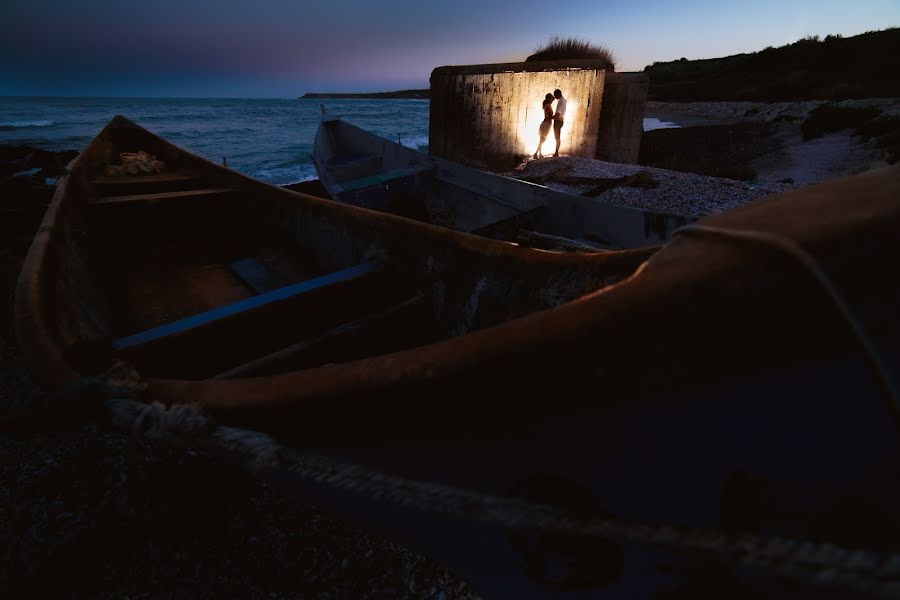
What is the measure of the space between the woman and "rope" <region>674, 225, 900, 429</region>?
14.0 metres

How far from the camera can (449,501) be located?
1.28 m

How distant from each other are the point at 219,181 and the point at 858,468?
22.2 feet

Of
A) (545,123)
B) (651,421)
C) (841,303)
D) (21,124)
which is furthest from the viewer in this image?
(21,124)

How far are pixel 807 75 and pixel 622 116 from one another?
143 feet

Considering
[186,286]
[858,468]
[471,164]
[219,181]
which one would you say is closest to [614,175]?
[471,164]

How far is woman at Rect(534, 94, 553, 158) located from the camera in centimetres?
1331

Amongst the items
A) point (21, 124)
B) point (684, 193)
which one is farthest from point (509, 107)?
point (21, 124)

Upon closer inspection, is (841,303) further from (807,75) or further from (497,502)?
(807,75)

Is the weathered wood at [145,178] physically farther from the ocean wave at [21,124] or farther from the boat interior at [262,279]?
the ocean wave at [21,124]

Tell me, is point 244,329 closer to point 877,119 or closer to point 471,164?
point 471,164

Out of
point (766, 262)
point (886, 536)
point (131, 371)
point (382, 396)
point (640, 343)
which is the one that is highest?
point (766, 262)

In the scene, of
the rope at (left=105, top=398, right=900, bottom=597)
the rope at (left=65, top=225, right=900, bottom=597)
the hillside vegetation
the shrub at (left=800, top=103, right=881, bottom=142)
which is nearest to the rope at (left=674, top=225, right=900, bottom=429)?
the rope at (left=65, top=225, right=900, bottom=597)

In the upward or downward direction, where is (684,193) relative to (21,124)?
downward

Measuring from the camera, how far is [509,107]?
1396cm
